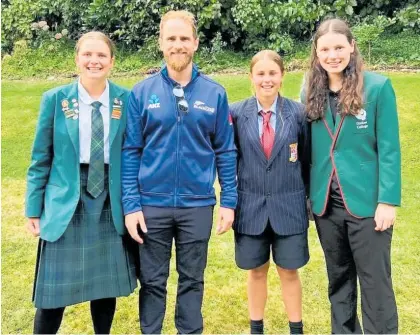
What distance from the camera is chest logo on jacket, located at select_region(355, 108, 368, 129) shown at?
2.60m

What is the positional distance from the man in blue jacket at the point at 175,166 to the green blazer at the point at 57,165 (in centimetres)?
12

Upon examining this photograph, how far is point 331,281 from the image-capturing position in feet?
9.39

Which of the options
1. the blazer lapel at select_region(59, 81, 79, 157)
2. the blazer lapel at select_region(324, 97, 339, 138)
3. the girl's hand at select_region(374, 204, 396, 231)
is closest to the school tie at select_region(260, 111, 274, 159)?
the blazer lapel at select_region(324, 97, 339, 138)

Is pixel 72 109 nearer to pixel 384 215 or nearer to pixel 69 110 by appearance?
pixel 69 110

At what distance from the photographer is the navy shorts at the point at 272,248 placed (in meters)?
2.82

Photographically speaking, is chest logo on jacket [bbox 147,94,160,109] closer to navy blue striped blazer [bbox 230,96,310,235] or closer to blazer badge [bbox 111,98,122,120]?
blazer badge [bbox 111,98,122,120]

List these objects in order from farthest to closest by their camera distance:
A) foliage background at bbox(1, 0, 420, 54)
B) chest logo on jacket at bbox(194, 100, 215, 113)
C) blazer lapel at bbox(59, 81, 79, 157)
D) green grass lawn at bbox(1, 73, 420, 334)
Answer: foliage background at bbox(1, 0, 420, 54) → green grass lawn at bbox(1, 73, 420, 334) → chest logo on jacket at bbox(194, 100, 215, 113) → blazer lapel at bbox(59, 81, 79, 157)

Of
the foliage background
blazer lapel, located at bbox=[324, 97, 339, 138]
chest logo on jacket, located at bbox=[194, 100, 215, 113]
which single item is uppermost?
the foliage background

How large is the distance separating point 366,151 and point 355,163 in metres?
0.07

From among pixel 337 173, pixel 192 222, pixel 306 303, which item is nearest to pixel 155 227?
pixel 192 222

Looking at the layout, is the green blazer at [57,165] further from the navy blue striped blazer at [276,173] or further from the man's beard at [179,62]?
the navy blue striped blazer at [276,173]

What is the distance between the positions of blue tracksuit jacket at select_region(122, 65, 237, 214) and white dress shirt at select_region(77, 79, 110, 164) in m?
0.09

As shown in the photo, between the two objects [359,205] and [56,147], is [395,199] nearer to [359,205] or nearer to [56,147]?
[359,205]

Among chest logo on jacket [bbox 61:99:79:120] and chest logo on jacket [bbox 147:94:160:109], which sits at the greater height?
chest logo on jacket [bbox 147:94:160:109]
